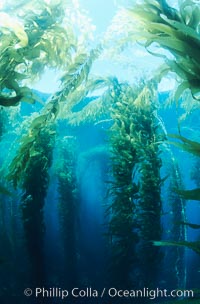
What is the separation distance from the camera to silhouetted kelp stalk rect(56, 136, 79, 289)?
6.91 metres

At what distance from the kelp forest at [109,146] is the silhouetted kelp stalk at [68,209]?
3 centimetres

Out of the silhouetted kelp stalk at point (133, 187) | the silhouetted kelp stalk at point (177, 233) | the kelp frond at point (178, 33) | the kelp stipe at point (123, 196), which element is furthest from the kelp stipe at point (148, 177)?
the kelp frond at point (178, 33)

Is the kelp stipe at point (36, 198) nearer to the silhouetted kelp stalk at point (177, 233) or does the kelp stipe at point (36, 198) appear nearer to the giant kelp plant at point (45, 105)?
the giant kelp plant at point (45, 105)

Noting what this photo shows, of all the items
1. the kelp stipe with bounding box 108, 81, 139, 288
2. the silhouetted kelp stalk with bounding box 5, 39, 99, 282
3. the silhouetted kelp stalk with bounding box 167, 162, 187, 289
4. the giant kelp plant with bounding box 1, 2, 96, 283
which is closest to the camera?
the giant kelp plant with bounding box 1, 2, 96, 283

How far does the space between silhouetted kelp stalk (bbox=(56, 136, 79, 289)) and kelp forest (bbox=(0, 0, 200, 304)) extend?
27mm

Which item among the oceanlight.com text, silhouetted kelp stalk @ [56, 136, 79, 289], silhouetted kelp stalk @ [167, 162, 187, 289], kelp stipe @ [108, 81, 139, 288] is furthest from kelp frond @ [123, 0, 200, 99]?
silhouetted kelp stalk @ [56, 136, 79, 289]

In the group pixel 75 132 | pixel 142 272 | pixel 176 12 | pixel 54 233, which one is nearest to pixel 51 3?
pixel 176 12

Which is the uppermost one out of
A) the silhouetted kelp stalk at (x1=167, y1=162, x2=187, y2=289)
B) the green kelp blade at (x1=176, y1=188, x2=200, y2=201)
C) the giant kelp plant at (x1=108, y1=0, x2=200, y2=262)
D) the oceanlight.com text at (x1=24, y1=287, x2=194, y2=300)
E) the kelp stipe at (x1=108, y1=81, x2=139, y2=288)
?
the giant kelp plant at (x1=108, y1=0, x2=200, y2=262)

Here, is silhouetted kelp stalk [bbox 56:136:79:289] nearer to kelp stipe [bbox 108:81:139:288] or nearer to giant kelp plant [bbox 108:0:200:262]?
kelp stipe [bbox 108:81:139:288]

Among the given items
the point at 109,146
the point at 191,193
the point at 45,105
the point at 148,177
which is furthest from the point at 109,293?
the point at 191,193

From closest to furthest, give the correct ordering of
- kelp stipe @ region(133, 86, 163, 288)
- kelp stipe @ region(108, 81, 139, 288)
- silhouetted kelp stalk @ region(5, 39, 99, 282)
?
kelp stipe @ region(108, 81, 139, 288), kelp stipe @ region(133, 86, 163, 288), silhouetted kelp stalk @ region(5, 39, 99, 282)

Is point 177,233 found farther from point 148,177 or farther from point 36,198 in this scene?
point 36,198

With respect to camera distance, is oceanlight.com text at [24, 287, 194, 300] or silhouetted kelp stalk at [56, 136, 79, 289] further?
silhouetted kelp stalk at [56, 136, 79, 289]

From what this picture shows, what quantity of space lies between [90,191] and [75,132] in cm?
284
